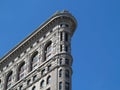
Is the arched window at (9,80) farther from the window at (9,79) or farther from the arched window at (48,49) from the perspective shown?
the arched window at (48,49)

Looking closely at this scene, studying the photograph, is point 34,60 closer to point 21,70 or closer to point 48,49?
point 48,49

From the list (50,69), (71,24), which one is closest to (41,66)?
(50,69)

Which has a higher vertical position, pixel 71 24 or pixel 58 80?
pixel 71 24

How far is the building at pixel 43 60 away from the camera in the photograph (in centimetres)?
11431

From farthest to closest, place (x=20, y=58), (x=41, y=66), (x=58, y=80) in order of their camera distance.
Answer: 1. (x=20, y=58)
2. (x=41, y=66)
3. (x=58, y=80)

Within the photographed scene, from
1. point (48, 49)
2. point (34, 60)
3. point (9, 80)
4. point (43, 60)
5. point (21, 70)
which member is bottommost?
point (43, 60)

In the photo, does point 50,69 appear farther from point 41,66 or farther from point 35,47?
point 35,47

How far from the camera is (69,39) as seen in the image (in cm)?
12125

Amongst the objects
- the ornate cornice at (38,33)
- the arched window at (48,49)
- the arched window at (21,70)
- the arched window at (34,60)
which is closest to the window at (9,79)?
the arched window at (21,70)

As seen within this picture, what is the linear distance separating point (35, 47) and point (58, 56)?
41.2ft

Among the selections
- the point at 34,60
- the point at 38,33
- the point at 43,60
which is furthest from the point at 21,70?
the point at 38,33

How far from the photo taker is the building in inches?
4500

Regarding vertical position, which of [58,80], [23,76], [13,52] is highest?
[13,52]

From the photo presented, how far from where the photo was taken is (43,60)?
399 ft
